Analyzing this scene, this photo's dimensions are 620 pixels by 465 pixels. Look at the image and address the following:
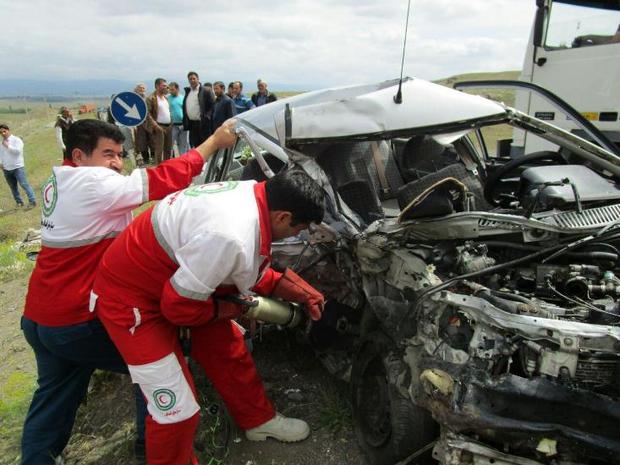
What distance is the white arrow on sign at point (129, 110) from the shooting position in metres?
6.70

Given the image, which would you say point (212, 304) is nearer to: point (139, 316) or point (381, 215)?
point (139, 316)

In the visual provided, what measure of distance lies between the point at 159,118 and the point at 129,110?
450 cm

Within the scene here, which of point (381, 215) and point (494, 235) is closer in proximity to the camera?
point (494, 235)

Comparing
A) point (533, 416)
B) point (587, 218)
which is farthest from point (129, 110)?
point (533, 416)

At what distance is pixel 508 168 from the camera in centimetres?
327

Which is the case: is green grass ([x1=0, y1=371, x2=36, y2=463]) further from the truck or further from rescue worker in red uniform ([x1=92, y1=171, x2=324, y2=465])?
the truck

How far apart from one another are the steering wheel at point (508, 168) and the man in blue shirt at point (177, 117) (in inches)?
336

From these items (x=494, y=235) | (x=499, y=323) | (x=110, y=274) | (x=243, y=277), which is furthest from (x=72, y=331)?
(x=494, y=235)

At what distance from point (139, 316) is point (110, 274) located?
0.79 feet

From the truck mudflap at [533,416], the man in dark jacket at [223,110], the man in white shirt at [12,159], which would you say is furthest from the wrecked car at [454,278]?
the man in white shirt at [12,159]

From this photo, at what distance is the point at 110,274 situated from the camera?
2.28 meters

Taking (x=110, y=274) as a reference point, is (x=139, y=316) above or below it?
below

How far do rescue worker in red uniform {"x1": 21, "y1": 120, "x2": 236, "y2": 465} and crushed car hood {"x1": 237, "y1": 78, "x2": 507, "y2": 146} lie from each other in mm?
684


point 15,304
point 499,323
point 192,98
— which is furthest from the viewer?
point 192,98
